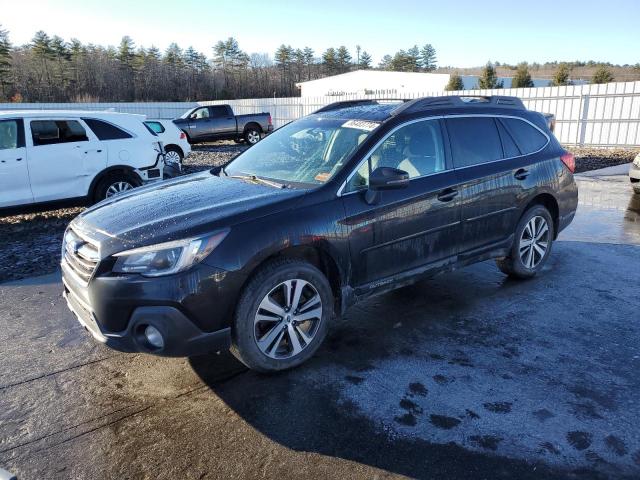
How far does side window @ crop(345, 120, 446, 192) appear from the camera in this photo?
375 centimetres

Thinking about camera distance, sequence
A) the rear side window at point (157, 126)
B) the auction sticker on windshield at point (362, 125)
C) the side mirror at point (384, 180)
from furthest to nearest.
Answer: the rear side window at point (157, 126)
the auction sticker on windshield at point (362, 125)
the side mirror at point (384, 180)

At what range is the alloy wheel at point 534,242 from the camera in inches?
201

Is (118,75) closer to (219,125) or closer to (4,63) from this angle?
(4,63)

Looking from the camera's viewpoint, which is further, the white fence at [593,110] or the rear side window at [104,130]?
the white fence at [593,110]

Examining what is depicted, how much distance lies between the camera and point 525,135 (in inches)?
202

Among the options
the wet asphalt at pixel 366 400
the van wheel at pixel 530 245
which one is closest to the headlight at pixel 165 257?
the wet asphalt at pixel 366 400

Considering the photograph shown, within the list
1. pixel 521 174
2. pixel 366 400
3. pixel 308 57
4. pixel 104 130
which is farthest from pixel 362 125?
pixel 308 57

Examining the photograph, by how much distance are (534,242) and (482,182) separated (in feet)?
3.97

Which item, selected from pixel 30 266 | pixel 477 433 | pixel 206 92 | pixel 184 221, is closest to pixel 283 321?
pixel 184 221

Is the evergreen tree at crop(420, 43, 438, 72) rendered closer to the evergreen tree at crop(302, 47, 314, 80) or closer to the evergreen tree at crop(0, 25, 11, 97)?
the evergreen tree at crop(302, 47, 314, 80)

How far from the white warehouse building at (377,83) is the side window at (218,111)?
16.7 m

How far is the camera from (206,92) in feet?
206

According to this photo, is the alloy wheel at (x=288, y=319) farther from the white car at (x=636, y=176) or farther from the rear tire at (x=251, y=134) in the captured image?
the rear tire at (x=251, y=134)

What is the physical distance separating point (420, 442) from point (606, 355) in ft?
6.03
